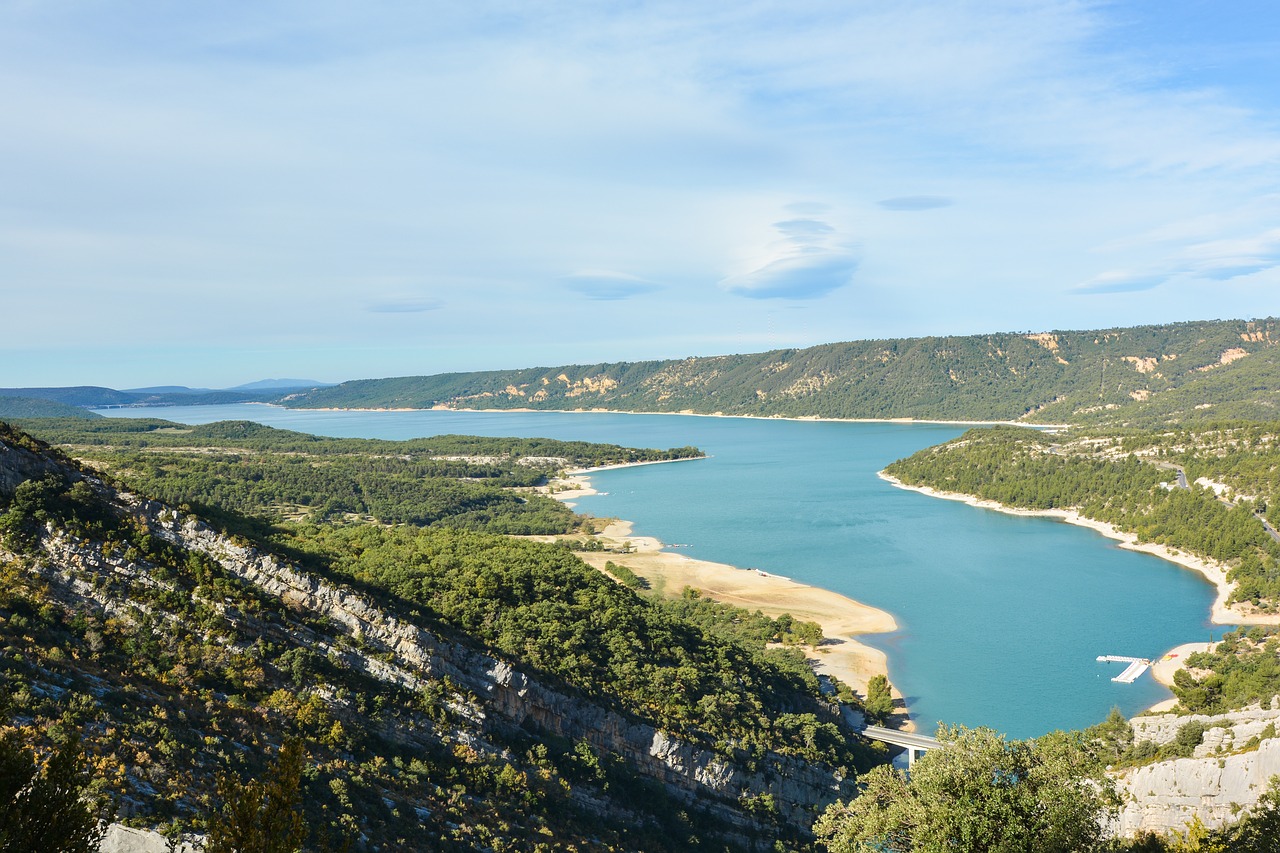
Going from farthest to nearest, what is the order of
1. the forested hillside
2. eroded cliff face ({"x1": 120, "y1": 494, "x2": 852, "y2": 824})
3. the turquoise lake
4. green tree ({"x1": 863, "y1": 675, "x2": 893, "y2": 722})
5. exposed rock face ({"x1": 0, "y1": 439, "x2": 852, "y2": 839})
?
the turquoise lake < green tree ({"x1": 863, "y1": 675, "x2": 893, "y2": 722}) < eroded cliff face ({"x1": 120, "y1": 494, "x2": 852, "y2": 824}) < exposed rock face ({"x1": 0, "y1": 439, "x2": 852, "y2": 839}) < the forested hillside

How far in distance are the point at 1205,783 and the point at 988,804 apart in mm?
16233

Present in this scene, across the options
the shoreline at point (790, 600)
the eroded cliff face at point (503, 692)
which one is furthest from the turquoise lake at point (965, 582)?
the eroded cliff face at point (503, 692)

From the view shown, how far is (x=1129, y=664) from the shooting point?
2264 inches

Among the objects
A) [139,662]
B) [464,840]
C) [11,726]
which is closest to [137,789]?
[11,726]

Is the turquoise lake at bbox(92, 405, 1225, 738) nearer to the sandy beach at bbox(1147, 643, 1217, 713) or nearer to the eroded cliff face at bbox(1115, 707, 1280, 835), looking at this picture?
the sandy beach at bbox(1147, 643, 1217, 713)

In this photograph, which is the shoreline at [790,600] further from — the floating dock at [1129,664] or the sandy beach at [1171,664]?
the sandy beach at [1171,664]

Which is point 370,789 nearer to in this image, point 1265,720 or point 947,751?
point 947,751

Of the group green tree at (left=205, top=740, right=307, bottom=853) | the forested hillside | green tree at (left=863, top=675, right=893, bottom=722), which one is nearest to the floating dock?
green tree at (left=863, top=675, right=893, bottom=722)

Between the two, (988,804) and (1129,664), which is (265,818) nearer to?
(988,804)

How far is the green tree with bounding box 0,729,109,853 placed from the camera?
31.4 ft

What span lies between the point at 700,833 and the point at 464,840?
1187 cm

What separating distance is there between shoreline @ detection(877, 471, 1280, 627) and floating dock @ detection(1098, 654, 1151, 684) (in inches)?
619

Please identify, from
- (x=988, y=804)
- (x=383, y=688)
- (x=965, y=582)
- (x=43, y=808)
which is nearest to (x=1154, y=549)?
(x=965, y=582)

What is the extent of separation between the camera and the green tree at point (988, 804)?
16000mm
